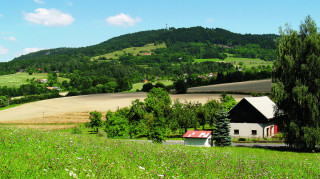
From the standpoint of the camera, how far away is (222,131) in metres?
40.4

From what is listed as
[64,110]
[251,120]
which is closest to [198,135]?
[251,120]

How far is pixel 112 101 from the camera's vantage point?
114 meters

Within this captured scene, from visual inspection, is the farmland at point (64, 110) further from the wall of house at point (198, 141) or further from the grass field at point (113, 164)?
the grass field at point (113, 164)

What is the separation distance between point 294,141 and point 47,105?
102m

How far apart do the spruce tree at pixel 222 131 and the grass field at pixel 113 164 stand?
2191 centimetres

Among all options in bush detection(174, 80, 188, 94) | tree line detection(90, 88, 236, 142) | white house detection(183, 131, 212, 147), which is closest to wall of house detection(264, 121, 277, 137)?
tree line detection(90, 88, 236, 142)

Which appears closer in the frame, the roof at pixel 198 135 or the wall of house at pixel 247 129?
the roof at pixel 198 135

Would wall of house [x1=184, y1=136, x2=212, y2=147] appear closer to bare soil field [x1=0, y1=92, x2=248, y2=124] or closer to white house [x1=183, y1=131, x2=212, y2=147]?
white house [x1=183, y1=131, x2=212, y2=147]

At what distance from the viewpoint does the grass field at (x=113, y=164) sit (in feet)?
35.1

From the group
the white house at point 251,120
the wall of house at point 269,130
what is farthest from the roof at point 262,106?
the wall of house at point 269,130

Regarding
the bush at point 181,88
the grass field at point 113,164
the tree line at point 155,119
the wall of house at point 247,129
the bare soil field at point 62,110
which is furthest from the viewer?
the bush at point 181,88

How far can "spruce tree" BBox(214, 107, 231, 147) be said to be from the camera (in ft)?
132

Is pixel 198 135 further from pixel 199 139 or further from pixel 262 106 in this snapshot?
pixel 262 106

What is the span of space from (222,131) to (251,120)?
16.5 meters
